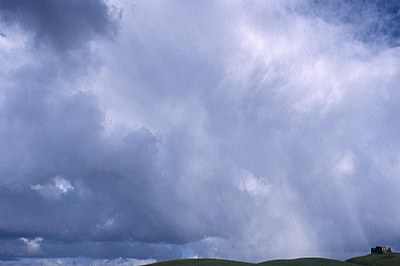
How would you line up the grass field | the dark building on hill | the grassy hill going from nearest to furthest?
the grassy hill < the grass field < the dark building on hill

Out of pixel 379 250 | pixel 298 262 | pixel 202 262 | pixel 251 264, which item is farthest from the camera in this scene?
pixel 379 250

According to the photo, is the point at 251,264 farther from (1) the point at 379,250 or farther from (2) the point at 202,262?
(1) the point at 379,250

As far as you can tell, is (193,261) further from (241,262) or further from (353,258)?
(353,258)

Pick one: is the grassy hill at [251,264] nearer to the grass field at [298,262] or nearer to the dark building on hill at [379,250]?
the grass field at [298,262]

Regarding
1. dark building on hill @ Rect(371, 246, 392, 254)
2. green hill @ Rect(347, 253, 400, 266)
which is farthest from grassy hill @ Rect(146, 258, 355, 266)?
dark building on hill @ Rect(371, 246, 392, 254)

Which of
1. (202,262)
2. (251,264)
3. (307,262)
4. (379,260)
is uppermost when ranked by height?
(202,262)

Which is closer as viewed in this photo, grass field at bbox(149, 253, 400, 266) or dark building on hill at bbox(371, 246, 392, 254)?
grass field at bbox(149, 253, 400, 266)

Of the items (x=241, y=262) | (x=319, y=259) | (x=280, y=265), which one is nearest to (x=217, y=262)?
(x=241, y=262)

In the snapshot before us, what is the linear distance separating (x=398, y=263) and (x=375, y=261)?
433 inches

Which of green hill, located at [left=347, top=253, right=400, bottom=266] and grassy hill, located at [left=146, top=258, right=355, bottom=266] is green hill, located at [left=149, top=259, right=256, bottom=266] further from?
green hill, located at [left=347, top=253, right=400, bottom=266]

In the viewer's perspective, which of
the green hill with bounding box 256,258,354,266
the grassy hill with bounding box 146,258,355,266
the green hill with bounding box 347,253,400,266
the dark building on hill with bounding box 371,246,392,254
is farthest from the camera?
the dark building on hill with bounding box 371,246,392,254

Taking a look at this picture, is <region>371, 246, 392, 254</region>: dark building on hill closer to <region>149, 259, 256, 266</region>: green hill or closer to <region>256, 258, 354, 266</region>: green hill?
<region>256, 258, 354, 266</region>: green hill

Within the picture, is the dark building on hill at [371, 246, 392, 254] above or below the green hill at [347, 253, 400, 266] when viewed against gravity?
above

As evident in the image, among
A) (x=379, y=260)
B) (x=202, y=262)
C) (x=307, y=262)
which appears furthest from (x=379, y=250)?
(x=202, y=262)
